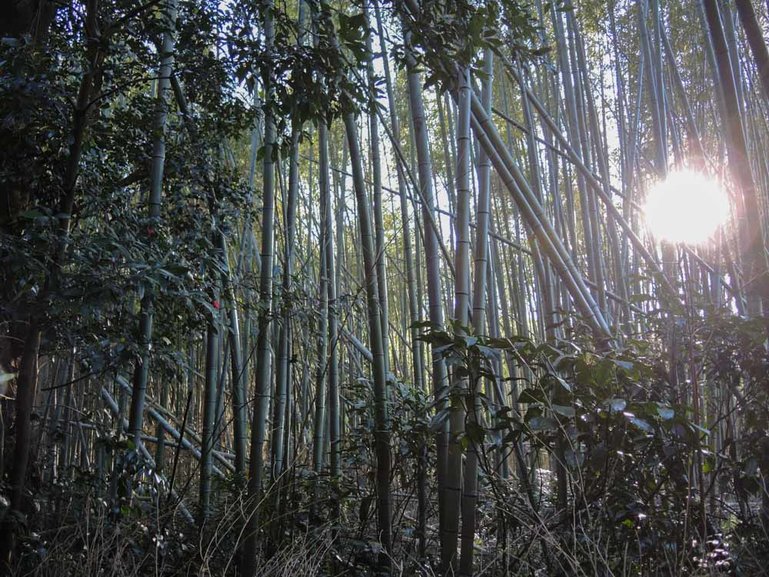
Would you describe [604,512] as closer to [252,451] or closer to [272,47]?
[252,451]

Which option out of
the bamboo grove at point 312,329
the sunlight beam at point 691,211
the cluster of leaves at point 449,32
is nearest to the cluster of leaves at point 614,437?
the bamboo grove at point 312,329

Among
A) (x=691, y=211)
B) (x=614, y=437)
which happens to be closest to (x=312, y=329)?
(x=614, y=437)

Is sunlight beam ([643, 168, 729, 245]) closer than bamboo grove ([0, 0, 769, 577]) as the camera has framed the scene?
No

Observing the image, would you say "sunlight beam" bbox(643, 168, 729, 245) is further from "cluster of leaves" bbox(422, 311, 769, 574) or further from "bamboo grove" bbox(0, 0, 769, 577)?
"cluster of leaves" bbox(422, 311, 769, 574)

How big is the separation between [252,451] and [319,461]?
101 centimetres

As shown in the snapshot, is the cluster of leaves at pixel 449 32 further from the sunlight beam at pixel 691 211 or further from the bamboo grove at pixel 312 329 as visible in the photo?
the sunlight beam at pixel 691 211

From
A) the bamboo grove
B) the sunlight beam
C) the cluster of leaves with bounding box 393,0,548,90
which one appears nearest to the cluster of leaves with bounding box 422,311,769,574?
the bamboo grove

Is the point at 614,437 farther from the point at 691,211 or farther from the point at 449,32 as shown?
the point at 691,211

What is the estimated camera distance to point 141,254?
6.16ft

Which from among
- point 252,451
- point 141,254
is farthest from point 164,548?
point 141,254

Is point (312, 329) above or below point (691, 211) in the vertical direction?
below

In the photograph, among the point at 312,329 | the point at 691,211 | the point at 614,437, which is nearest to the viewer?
the point at 614,437

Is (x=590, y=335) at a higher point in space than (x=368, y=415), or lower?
higher

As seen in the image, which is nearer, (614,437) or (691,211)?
(614,437)
